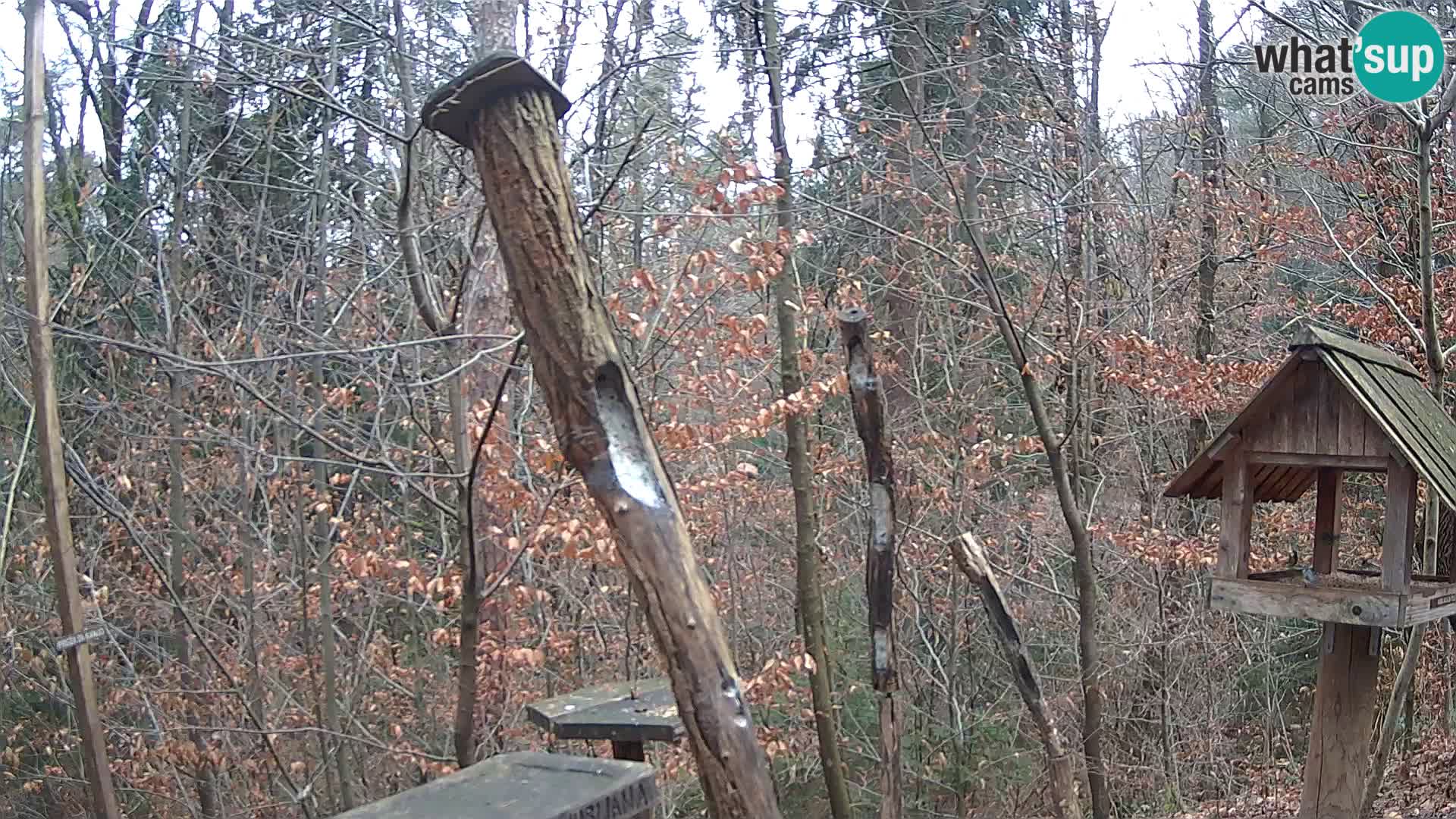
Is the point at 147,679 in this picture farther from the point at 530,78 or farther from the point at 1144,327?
the point at 1144,327

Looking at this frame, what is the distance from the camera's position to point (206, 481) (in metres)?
8.66

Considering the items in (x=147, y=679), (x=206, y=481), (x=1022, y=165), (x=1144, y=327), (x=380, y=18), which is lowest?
(x=147, y=679)

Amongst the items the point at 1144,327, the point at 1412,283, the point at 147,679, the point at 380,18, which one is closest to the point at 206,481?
the point at 147,679

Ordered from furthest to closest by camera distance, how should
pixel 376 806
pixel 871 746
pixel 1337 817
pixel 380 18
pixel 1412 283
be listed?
pixel 871 746 < pixel 1412 283 < pixel 380 18 < pixel 1337 817 < pixel 376 806

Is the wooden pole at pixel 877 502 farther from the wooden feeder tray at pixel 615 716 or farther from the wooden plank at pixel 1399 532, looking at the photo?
the wooden plank at pixel 1399 532

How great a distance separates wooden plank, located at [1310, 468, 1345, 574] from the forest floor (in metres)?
4.05

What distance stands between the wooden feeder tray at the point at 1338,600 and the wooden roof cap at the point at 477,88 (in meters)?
2.94

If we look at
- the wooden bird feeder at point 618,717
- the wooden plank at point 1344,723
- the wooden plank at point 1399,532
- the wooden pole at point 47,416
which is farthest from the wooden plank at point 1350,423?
the wooden pole at point 47,416

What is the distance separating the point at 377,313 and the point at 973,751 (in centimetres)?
563

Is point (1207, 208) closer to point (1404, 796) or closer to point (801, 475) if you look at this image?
point (801, 475)

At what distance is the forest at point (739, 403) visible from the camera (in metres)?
5.95

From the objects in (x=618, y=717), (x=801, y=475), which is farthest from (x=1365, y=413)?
(x=801, y=475)

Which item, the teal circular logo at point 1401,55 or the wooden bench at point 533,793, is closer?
the wooden bench at point 533,793

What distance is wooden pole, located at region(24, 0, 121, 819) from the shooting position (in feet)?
17.2
